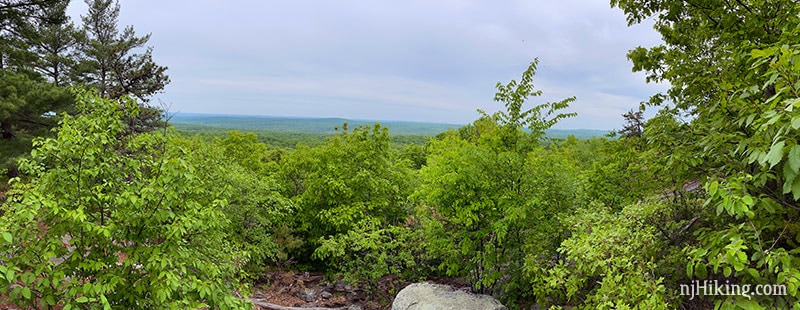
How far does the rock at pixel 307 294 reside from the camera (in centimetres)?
1066

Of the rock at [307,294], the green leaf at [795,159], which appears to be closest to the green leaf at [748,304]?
the green leaf at [795,159]

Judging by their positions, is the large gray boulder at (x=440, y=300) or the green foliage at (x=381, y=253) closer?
the large gray boulder at (x=440, y=300)

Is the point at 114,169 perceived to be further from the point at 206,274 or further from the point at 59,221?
the point at 206,274

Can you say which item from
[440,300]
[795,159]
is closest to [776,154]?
[795,159]

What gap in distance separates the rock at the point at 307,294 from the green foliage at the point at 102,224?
281 inches

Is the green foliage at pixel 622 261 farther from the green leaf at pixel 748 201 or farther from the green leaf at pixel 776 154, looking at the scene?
the green leaf at pixel 776 154

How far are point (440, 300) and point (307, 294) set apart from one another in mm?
4715

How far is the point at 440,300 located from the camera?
25.5 feet

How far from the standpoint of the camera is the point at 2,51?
497 inches

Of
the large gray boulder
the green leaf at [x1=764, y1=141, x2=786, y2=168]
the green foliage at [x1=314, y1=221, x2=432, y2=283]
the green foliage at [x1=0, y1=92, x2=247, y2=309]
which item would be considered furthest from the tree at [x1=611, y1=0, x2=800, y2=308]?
the green foliage at [x1=314, y1=221, x2=432, y2=283]

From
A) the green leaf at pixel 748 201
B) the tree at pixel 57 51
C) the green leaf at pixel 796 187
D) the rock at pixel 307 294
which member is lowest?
the rock at pixel 307 294

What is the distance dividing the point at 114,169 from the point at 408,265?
7265 millimetres

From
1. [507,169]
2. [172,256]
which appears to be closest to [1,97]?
[172,256]

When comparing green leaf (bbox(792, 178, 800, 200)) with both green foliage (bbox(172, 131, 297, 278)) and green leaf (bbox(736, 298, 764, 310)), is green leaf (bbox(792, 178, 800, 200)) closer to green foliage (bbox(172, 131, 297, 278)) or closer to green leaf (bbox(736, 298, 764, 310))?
green leaf (bbox(736, 298, 764, 310))
